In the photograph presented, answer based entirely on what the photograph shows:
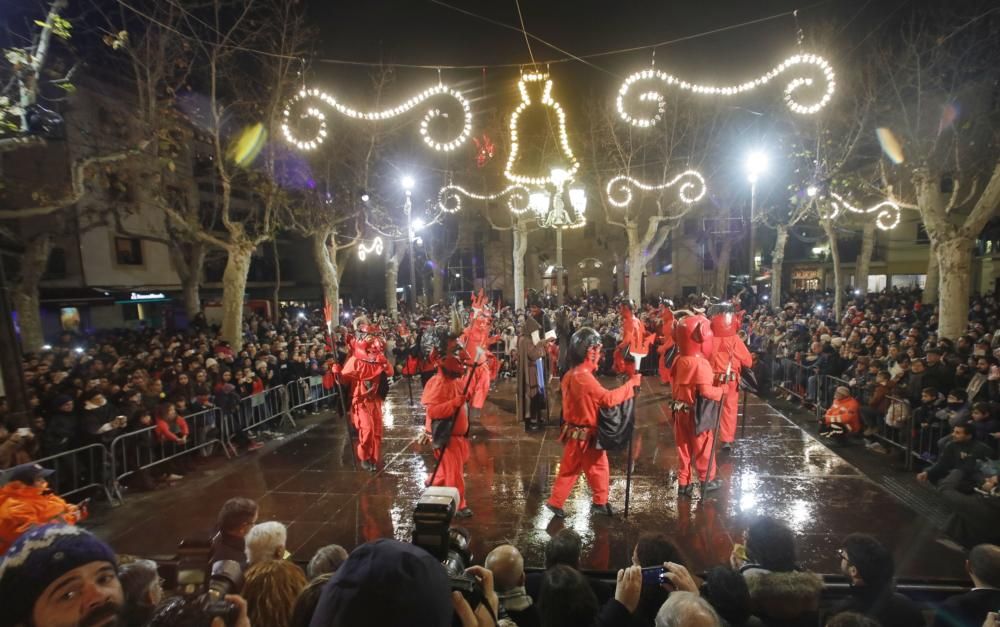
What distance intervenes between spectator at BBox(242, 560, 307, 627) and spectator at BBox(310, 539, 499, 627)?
96cm

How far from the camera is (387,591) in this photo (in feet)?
4.45

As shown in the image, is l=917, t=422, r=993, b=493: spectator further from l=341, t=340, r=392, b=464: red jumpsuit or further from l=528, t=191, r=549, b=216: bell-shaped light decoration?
l=528, t=191, r=549, b=216: bell-shaped light decoration

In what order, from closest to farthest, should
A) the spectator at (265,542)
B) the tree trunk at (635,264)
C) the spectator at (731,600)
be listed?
1. the spectator at (731,600)
2. the spectator at (265,542)
3. the tree trunk at (635,264)

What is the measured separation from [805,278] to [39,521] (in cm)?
3987

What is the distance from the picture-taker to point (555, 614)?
7.88 feet

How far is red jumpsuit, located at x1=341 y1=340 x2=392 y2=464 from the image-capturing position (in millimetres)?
6992

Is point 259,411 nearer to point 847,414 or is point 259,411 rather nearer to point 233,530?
point 233,530

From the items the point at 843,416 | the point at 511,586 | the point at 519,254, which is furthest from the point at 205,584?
the point at 519,254

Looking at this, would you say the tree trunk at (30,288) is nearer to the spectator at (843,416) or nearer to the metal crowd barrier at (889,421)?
the spectator at (843,416)

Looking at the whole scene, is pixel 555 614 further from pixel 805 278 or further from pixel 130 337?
pixel 805 278

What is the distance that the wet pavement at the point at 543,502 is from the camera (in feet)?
16.6

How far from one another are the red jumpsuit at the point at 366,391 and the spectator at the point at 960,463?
21.4 ft

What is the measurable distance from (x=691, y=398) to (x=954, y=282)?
8125mm

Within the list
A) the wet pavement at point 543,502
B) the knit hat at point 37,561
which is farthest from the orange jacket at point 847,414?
the knit hat at point 37,561
